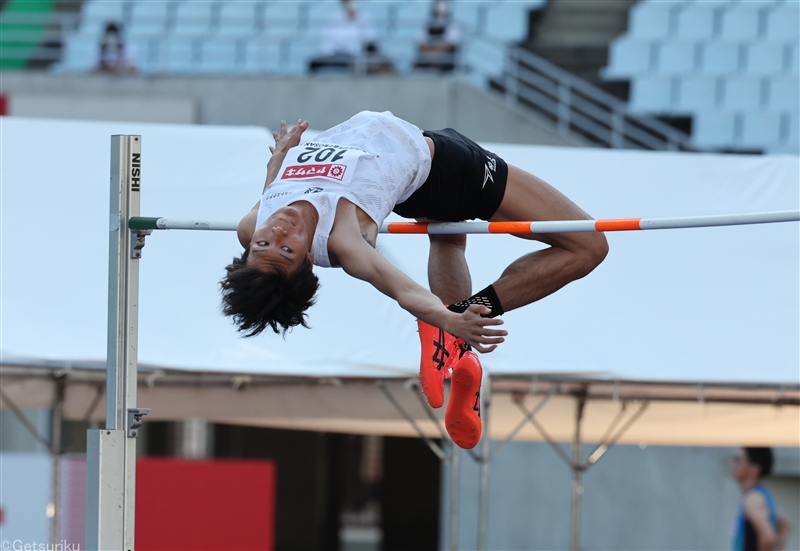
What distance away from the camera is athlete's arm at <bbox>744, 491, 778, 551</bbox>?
6445 mm

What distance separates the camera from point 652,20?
1169 cm

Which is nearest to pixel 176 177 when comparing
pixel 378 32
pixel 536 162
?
pixel 536 162

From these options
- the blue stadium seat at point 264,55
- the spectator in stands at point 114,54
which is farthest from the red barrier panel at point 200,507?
the spectator in stands at point 114,54

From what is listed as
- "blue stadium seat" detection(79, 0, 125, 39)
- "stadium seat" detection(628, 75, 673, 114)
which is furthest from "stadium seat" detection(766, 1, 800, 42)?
"blue stadium seat" detection(79, 0, 125, 39)

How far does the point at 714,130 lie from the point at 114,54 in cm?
534

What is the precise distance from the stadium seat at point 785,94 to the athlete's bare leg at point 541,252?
7237 mm

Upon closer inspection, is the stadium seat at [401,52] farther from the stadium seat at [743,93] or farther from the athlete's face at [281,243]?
the athlete's face at [281,243]

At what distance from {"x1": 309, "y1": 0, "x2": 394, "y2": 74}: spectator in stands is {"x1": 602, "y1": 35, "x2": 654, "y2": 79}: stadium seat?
2.26 meters

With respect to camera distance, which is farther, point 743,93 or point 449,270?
point 743,93

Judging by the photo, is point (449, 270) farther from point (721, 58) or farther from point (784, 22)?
point (784, 22)

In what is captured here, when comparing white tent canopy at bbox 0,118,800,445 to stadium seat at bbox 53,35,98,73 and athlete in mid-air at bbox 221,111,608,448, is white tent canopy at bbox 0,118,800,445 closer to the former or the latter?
athlete in mid-air at bbox 221,111,608,448

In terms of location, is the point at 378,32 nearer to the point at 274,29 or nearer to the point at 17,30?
the point at 274,29

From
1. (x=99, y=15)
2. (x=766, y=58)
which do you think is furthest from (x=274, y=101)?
(x=766, y=58)

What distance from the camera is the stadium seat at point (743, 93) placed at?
432 inches
